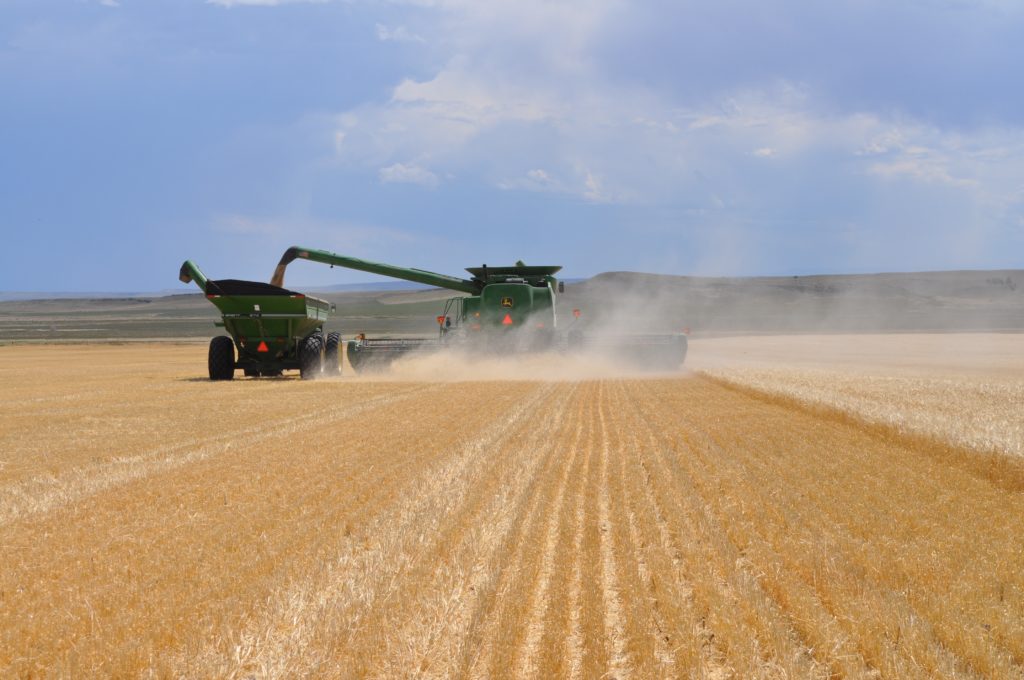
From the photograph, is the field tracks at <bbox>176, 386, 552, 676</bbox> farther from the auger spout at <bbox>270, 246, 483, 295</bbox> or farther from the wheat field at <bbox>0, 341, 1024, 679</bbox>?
the auger spout at <bbox>270, 246, 483, 295</bbox>

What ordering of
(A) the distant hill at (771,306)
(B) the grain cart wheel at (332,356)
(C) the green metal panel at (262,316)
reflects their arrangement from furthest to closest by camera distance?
(A) the distant hill at (771,306), (B) the grain cart wheel at (332,356), (C) the green metal panel at (262,316)

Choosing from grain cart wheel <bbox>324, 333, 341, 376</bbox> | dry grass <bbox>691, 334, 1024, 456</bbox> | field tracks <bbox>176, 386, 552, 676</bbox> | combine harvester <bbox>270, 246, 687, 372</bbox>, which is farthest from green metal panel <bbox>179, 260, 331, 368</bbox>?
field tracks <bbox>176, 386, 552, 676</bbox>

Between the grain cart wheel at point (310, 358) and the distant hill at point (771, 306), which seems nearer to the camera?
the grain cart wheel at point (310, 358)

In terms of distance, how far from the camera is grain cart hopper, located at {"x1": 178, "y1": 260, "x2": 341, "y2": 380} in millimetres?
24062

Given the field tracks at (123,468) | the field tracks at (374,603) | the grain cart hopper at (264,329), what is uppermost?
the grain cart hopper at (264,329)

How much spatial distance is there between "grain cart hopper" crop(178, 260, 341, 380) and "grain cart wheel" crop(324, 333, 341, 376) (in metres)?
0.03

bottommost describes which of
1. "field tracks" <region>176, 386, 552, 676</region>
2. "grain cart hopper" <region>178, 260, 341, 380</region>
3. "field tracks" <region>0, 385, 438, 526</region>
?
"field tracks" <region>0, 385, 438, 526</region>

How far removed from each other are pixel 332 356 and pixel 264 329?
263 cm

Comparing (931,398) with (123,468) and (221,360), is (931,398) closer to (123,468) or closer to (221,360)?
(123,468)

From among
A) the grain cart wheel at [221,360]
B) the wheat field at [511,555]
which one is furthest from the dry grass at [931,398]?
the grain cart wheel at [221,360]

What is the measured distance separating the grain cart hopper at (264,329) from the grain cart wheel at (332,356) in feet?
0.11

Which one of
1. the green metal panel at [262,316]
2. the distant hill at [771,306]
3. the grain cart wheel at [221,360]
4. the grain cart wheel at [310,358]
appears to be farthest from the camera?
the distant hill at [771,306]

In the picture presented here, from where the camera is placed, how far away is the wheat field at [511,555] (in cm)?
454

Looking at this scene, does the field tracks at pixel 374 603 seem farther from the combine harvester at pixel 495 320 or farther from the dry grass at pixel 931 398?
the combine harvester at pixel 495 320
